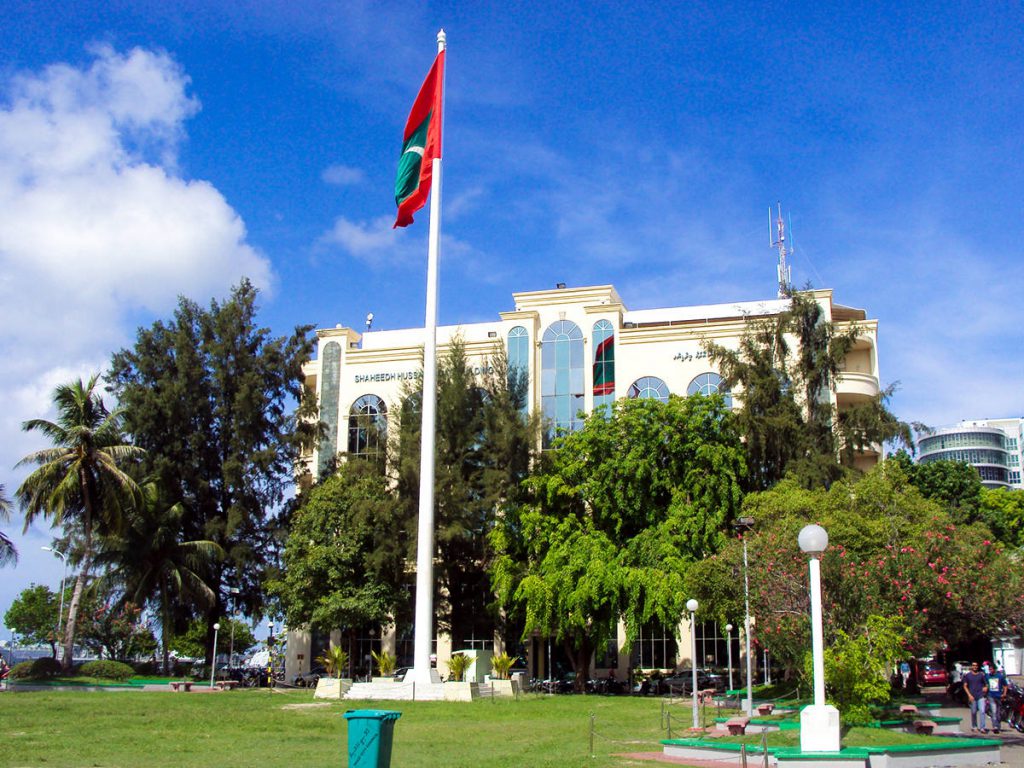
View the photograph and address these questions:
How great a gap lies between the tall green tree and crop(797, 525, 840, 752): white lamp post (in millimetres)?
33583

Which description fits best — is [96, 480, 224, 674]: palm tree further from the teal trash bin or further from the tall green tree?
the teal trash bin

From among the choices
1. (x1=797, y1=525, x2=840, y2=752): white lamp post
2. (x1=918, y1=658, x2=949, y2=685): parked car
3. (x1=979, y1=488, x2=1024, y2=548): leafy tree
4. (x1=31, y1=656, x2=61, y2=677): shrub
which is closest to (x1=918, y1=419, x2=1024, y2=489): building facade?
(x1=979, y1=488, x2=1024, y2=548): leafy tree

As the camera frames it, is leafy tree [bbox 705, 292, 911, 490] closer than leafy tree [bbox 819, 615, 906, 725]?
No

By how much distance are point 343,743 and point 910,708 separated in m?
12.6

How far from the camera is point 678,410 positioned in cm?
3909

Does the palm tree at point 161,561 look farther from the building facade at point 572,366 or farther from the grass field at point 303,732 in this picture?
the grass field at point 303,732

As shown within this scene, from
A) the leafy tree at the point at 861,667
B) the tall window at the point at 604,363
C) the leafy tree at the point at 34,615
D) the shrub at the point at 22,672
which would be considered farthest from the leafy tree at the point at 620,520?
the leafy tree at the point at 34,615

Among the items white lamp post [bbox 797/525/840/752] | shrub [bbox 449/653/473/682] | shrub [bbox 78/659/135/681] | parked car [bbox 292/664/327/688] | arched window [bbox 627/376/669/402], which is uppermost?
arched window [bbox 627/376/669/402]

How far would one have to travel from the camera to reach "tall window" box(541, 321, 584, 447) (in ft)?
169

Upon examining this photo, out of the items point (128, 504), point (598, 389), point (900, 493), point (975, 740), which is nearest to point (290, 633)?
point (128, 504)

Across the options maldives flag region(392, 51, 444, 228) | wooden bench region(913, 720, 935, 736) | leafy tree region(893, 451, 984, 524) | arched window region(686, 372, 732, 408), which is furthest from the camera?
leafy tree region(893, 451, 984, 524)

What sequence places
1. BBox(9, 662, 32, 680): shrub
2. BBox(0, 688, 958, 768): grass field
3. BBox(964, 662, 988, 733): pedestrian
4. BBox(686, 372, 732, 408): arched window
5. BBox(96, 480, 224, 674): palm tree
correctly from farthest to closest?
BBox(686, 372, 732, 408): arched window, BBox(96, 480, 224, 674): palm tree, BBox(9, 662, 32, 680): shrub, BBox(964, 662, 988, 733): pedestrian, BBox(0, 688, 958, 768): grass field

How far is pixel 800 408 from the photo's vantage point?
129ft

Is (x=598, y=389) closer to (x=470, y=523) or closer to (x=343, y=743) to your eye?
(x=470, y=523)
